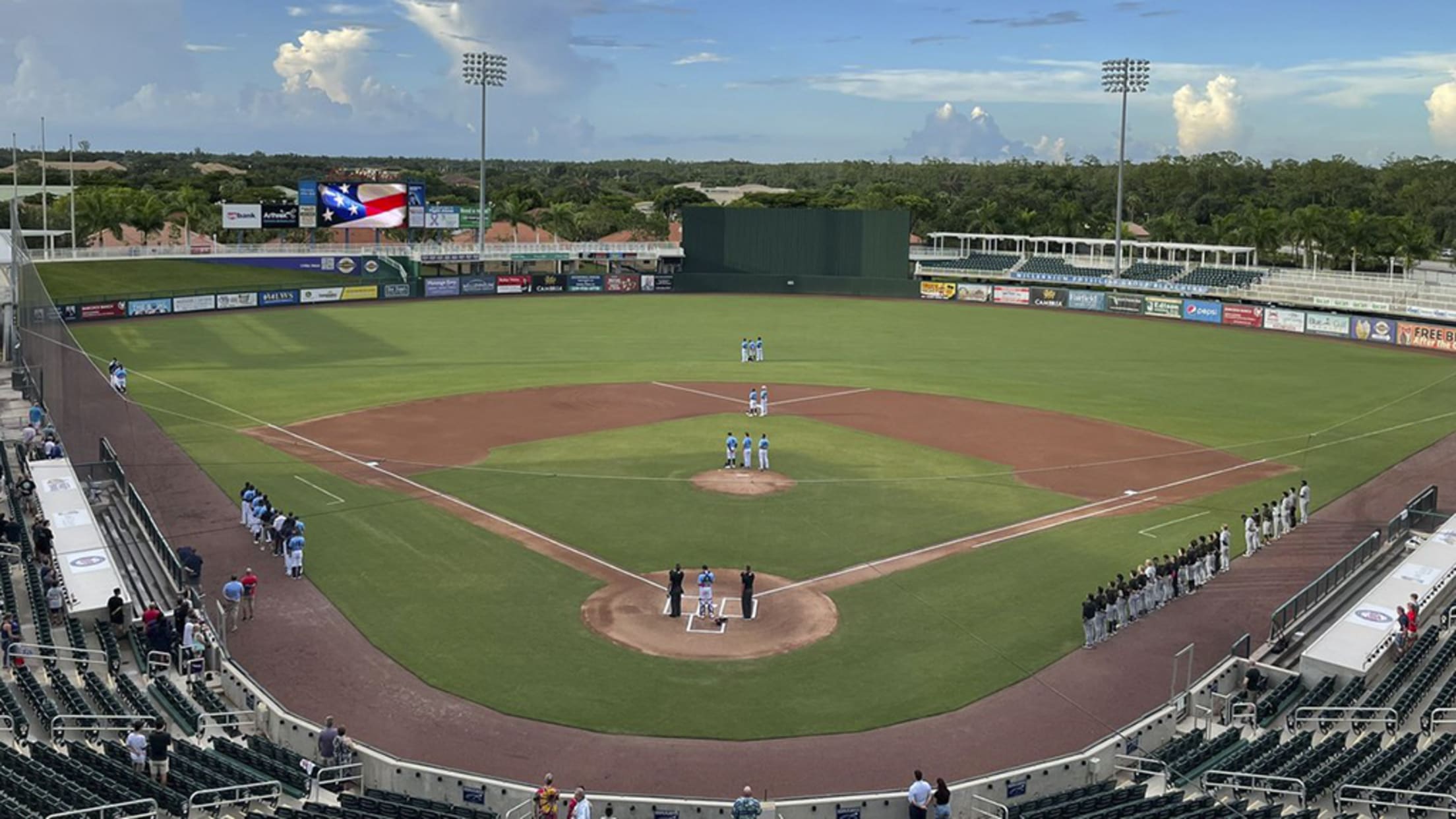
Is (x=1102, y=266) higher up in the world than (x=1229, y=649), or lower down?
higher up

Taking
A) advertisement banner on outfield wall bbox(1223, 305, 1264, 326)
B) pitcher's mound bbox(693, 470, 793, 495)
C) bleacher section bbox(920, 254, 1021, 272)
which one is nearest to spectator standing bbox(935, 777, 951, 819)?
pitcher's mound bbox(693, 470, 793, 495)

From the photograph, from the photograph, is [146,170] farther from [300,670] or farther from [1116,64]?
[300,670]

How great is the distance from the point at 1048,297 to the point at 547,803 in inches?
3171

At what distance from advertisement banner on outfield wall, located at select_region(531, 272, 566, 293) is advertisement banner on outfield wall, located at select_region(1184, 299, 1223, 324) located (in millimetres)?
45983

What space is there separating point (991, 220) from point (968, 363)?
214 ft

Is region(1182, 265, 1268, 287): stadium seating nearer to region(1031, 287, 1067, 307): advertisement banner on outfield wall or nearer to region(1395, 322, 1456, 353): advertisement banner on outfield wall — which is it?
region(1031, 287, 1067, 307): advertisement banner on outfield wall

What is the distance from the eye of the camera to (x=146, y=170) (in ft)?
561

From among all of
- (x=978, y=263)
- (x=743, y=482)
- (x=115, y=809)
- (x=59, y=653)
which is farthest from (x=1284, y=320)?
(x=115, y=809)

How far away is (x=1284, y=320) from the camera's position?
7794 cm

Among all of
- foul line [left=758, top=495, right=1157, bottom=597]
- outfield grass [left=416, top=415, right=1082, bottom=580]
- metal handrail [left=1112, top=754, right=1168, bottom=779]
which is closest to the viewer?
metal handrail [left=1112, top=754, right=1168, bottom=779]

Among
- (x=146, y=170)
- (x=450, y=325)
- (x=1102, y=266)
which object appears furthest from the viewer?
(x=146, y=170)

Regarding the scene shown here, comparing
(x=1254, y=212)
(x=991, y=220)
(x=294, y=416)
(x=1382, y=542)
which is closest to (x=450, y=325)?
(x=294, y=416)

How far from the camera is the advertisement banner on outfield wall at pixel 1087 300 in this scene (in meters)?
89.1

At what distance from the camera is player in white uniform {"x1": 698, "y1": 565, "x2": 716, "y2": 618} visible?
25422mm
